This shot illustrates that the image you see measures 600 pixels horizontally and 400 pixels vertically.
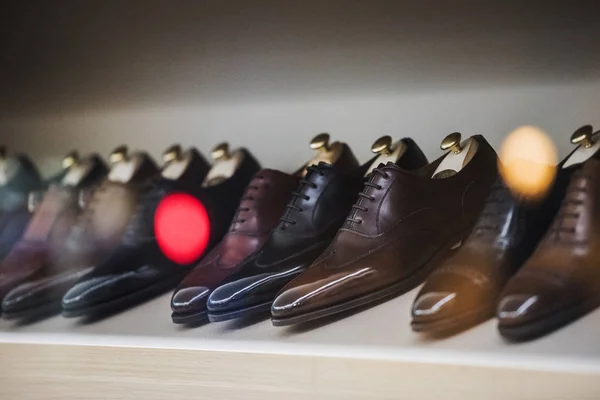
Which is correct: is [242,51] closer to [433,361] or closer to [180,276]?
[180,276]

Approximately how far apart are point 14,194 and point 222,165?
358 millimetres

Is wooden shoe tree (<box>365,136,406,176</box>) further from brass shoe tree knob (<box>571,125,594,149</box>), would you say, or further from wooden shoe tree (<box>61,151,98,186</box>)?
wooden shoe tree (<box>61,151,98,186</box>)

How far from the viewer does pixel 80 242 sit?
870 millimetres

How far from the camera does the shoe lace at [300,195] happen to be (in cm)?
72

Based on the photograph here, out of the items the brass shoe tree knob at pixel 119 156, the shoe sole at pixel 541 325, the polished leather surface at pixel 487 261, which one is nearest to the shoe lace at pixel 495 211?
the polished leather surface at pixel 487 261

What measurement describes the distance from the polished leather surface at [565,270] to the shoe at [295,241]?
23cm

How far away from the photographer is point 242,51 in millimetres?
1007

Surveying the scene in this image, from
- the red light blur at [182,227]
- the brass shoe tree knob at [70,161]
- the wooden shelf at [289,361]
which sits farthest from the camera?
the brass shoe tree knob at [70,161]

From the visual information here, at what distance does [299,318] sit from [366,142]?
0.42 metres

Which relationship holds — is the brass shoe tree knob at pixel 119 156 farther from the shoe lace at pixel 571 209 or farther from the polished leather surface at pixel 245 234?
the shoe lace at pixel 571 209

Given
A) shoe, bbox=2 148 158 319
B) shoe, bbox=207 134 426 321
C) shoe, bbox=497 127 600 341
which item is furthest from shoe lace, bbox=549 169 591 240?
shoe, bbox=2 148 158 319

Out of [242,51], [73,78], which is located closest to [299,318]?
[242,51]

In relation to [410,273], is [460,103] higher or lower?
higher

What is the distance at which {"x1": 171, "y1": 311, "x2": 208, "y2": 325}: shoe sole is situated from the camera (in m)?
0.66
